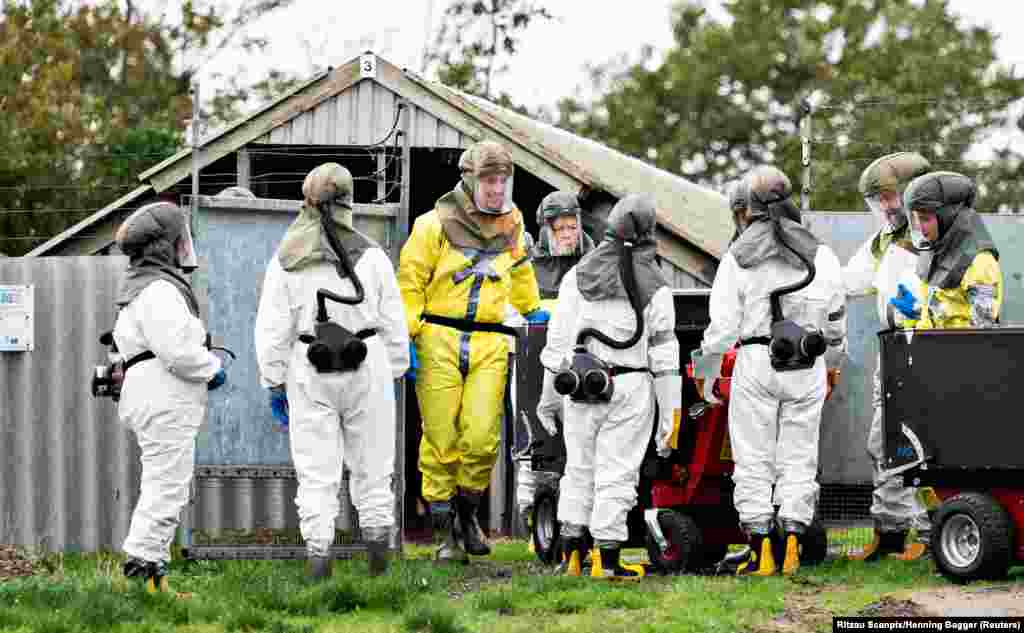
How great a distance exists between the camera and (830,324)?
1034 cm

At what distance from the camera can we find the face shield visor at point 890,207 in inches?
436

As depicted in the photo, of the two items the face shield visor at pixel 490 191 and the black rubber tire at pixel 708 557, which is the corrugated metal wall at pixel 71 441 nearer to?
the black rubber tire at pixel 708 557

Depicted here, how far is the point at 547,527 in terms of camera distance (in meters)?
11.5

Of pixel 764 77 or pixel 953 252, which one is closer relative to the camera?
pixel 953 252

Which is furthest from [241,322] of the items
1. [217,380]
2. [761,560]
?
[761,560]

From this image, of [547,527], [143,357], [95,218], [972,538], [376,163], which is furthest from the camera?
[95,218]

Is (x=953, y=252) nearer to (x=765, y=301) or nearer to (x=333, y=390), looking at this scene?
(x=765, y=301)

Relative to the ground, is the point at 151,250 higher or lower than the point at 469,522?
higher

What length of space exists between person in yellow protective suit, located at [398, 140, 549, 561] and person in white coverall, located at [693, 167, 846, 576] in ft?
4.64

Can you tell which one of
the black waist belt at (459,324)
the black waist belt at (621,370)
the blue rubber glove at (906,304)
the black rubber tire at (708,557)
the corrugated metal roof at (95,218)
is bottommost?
the black rubber tire at (708,557)

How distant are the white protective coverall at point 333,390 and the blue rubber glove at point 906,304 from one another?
289 centimetres

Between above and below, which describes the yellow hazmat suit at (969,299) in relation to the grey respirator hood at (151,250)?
below

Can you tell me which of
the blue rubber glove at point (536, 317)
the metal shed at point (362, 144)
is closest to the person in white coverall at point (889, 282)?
the blue rubber glove at point (536, 317)

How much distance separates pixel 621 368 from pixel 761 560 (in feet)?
4.25
